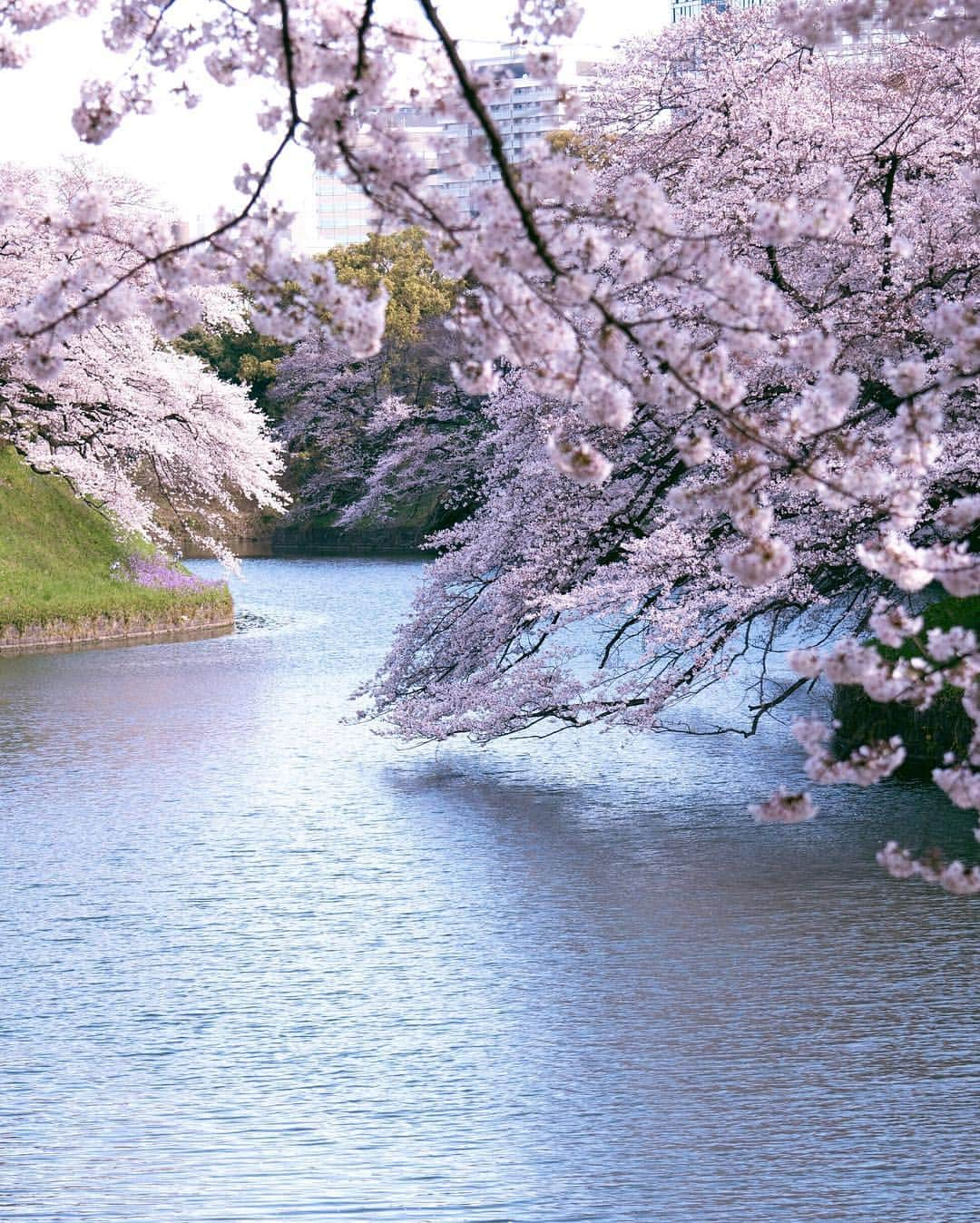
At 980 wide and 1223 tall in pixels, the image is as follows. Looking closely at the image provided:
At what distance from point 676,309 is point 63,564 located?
1505 cm

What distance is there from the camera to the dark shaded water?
549 centimetres

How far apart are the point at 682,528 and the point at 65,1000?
561cm

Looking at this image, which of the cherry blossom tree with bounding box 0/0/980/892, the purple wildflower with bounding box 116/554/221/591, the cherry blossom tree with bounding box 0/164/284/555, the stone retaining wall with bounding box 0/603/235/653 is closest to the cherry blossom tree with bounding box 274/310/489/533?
the purple wildflower with bounding box 116/554/221/591

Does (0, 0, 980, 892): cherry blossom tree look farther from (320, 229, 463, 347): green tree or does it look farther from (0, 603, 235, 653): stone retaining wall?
(320, 229, 463, 347): green tree

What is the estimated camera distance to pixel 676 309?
1083cm

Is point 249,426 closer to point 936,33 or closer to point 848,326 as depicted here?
point 848,326

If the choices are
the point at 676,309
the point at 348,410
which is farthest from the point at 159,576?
the point at 348,410

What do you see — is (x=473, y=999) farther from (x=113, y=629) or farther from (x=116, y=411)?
(x=116, y=411)

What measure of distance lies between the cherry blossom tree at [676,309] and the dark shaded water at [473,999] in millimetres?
1476

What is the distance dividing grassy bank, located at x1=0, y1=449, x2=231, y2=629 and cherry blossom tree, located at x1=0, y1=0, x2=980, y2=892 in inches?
125

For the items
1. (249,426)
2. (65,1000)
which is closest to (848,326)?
(65,1000)

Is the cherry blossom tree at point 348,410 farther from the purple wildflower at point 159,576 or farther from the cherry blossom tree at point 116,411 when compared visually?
the cherry blossom tree at point 116,411

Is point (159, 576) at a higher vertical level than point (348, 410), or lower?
lower

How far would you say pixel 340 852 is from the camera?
1019cm
